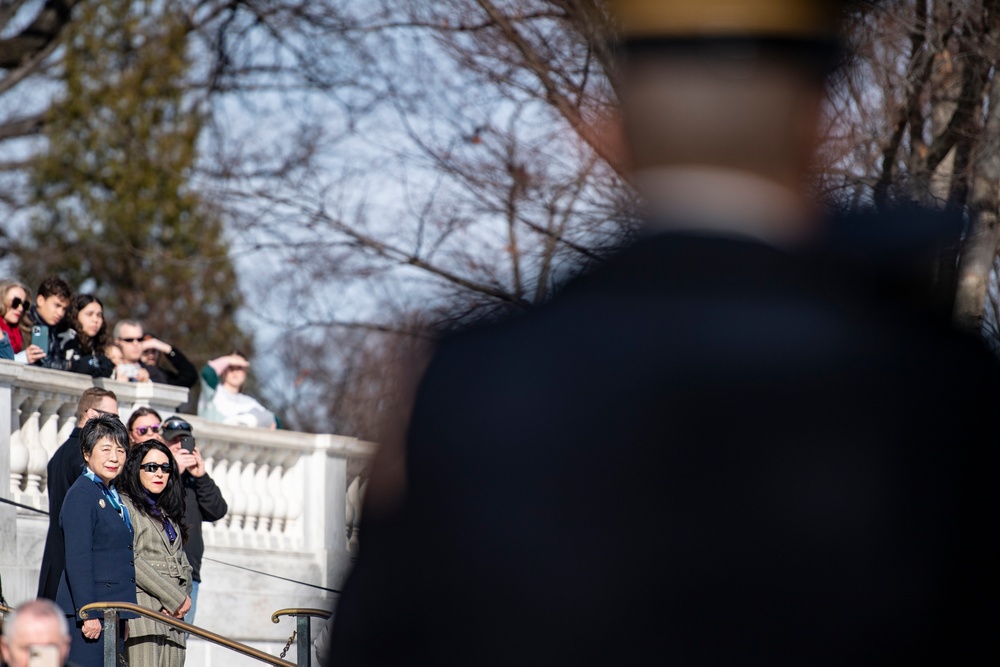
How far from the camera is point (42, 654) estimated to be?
3834mm

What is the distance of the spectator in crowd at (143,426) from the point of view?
8.27 m

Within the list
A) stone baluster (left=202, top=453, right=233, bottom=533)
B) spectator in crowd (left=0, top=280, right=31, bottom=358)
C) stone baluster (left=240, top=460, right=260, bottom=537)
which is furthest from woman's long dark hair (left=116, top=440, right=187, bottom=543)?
stone baluster (left=240, top=460, right=260, bottom=537)

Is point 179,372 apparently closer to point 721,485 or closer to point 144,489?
point 144,489

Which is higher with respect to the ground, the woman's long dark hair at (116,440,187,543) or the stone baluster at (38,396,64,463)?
the stone baluster at (38,396,64,463)

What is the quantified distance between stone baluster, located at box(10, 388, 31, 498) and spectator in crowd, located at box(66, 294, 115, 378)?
46 centimetres

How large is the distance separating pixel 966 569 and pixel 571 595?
0.23 meters

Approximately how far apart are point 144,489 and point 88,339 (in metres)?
3.14

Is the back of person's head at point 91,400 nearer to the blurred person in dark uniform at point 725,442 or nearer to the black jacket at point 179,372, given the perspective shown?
the black jacket at point 179,372

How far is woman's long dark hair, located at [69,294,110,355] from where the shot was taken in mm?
9859

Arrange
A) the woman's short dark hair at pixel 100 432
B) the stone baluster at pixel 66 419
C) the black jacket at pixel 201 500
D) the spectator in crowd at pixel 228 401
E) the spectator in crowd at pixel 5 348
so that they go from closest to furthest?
the woman's short dark hair at pixel 100 432
the black jacket at pixel 201 500
the spectator in crowd at pixel 5 348
the stone baluster at pixel 66 419
the spectator in crowd at pixel 228 401

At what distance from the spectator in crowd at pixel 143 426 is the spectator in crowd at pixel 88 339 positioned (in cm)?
171

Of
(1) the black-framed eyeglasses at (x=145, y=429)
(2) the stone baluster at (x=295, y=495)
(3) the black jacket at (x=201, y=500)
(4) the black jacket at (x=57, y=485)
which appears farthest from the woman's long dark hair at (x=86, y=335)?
(2) the stone baluster at (x=295, y=495)

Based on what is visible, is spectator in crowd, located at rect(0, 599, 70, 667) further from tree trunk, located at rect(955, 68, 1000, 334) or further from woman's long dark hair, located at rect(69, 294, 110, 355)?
tree trunk, located at rect(955, 68, 1000, 334)

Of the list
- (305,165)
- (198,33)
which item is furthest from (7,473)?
(198,33)
